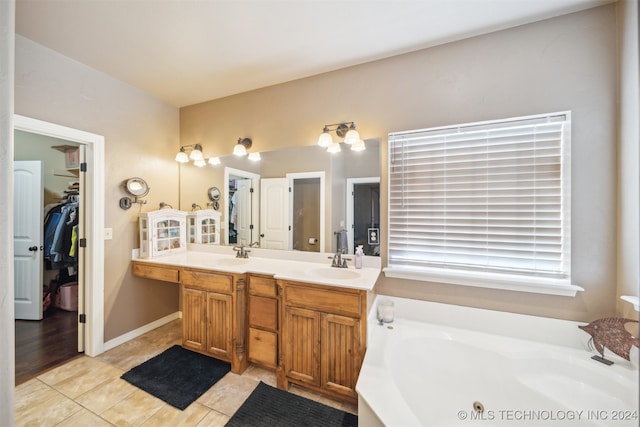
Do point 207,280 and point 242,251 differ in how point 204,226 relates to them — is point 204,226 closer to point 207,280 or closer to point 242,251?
point 242,251

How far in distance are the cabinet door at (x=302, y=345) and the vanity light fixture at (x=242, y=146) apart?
1.62 m

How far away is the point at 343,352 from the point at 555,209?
170 cm

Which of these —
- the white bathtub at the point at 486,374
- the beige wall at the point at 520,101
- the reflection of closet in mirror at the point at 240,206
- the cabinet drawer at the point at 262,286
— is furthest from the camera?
the reflection of closet in mirror at the point at 240,206

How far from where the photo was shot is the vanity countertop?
1736 mm

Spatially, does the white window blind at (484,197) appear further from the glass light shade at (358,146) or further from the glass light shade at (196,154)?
the glass light shade at (196,154)

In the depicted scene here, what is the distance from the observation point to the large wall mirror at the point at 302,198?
6.91 feet

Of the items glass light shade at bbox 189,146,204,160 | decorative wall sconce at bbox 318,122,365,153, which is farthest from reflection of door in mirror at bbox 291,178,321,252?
glass light shade at bbox 189,146,204,160

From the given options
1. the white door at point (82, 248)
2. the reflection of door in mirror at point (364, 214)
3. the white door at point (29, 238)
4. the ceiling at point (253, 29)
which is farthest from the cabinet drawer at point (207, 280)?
the white door at point (29, 238)

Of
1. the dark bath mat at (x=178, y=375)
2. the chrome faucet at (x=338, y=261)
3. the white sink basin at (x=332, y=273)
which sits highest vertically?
the chrome faucet at (x=338, y=261)

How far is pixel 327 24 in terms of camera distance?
A: 5.55ft

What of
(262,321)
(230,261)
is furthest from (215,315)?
(230,261)

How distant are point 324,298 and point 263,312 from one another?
0.58 m

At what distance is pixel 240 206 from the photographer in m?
2.62

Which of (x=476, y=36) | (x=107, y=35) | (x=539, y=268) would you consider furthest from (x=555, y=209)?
(x=107, y=35)
